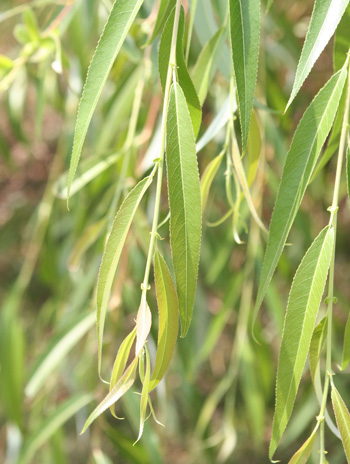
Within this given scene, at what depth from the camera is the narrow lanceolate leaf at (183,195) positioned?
0.34 metres

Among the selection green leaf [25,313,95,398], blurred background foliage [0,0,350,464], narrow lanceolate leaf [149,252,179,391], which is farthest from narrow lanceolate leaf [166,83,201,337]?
green leaf [25,313,95,398]

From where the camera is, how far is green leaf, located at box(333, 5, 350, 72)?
408 mm

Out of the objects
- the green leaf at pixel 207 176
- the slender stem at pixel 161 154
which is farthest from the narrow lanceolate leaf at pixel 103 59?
the green leaf at pixel 207 176

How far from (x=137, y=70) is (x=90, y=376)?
0.42 meters

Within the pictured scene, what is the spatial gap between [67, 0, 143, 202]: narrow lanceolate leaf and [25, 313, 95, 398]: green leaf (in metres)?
0.47

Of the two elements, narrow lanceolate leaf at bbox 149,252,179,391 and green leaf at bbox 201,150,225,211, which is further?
green leaf at bbox 201,150,225,211

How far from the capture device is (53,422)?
33.8 inches

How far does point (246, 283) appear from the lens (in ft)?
3.14

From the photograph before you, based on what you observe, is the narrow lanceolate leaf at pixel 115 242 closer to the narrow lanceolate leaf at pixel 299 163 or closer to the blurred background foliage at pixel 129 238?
the narrow lanceolate leaf at pixel 299 163

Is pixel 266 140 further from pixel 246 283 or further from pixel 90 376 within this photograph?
pixel 90 376

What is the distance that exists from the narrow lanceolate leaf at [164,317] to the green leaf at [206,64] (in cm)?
21

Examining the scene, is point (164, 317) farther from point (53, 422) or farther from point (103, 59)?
point (53, 422)

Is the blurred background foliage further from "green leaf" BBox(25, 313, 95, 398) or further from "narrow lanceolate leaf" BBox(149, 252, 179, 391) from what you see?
"narrow lanceolate leaf" BBox(149, 252, 179, 391)

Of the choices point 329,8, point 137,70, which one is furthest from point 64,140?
point 329,8
